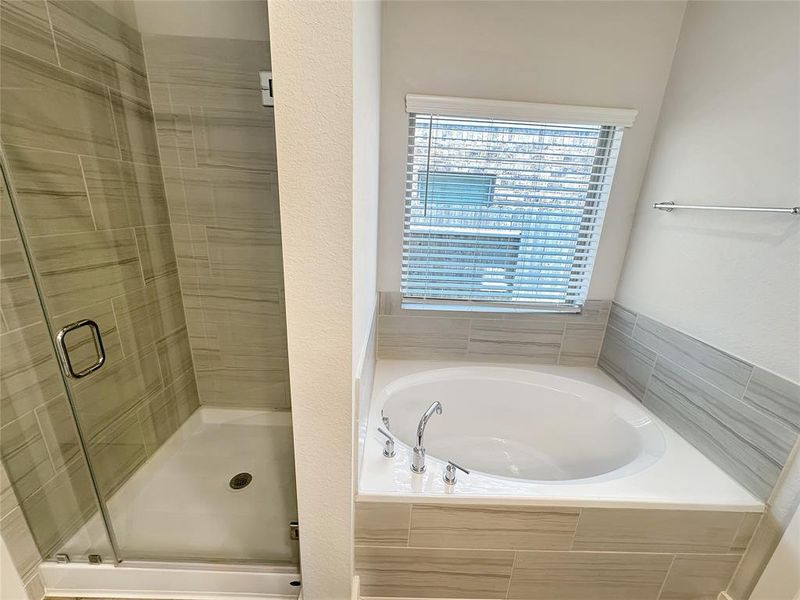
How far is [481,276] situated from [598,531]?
1.18 meters

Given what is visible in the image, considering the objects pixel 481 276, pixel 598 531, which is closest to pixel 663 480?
pixel 598 531

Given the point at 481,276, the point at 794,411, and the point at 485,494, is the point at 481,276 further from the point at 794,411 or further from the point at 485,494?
the point at 794,411

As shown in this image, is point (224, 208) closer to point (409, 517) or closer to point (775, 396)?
point (409, 517)

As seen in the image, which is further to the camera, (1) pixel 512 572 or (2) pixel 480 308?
(2) pixel 480 308

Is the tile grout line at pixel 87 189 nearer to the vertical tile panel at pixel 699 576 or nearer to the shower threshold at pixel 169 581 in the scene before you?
the shower threshold at pixel 169 581

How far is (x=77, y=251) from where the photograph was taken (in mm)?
1248

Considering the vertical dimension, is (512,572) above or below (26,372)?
below

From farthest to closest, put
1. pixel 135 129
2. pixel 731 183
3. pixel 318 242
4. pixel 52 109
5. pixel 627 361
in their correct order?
pixel 627 361, pixel 135 129, pixel 731 183, pixel 52 109, pixel 318 242

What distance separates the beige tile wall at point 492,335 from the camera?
1.89 m

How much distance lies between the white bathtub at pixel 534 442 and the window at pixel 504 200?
0.43 m

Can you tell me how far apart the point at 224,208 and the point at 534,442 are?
206 centimetres

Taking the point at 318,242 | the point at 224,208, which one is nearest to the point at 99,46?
the point at 224,208

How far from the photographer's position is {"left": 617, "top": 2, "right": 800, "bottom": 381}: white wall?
3.54 feet

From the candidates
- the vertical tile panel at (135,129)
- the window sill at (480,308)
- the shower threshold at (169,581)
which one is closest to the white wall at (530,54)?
the window sill at (480,308)
